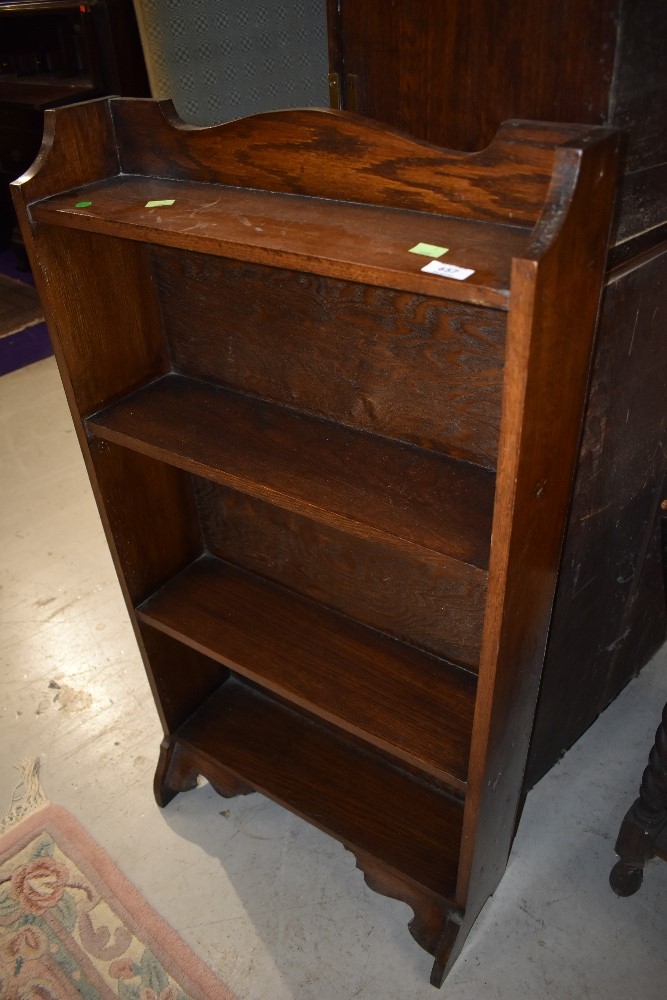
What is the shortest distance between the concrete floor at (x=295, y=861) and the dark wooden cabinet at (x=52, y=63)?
2727 millimetres

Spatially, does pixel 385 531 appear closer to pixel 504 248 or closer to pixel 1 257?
pixel 504 248

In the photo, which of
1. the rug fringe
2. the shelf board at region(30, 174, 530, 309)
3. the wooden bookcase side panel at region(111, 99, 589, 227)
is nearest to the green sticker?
the shelf board at region(30, 174, 530, 309)

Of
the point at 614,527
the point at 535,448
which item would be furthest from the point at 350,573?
the point at 535,448

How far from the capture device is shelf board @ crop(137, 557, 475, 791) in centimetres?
135

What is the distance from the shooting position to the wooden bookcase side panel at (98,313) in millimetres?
1302

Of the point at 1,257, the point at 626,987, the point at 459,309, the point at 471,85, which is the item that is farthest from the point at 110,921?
the point at 1,257

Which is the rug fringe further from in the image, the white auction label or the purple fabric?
the purple fabric

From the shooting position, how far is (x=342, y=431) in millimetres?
1345

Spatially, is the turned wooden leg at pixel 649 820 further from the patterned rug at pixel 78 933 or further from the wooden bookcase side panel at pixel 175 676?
the wooden bookcase side panel at pixel 175 676

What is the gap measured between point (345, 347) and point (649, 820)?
1.11 metres

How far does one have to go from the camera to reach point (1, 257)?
17.0ft

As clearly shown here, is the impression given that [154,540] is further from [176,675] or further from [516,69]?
[516,69]

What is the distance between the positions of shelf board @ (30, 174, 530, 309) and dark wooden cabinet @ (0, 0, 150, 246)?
9.73 feet

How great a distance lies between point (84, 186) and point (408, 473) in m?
0.69
